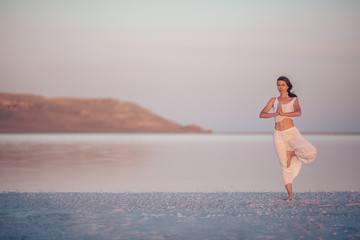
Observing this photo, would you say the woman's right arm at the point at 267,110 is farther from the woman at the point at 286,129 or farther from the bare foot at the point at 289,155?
the bare foot at the point at 289,155

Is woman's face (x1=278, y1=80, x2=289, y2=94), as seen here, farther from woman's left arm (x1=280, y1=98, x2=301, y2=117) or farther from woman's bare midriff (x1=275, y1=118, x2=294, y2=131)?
woman's bare midriff (x1=275, y1=118, x2=294, y2=131)

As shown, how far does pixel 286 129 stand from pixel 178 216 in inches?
131

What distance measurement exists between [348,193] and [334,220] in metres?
3.88

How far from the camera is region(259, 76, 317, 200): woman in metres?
9.55

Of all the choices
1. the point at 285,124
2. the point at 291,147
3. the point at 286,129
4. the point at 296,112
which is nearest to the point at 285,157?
the point at 291,147

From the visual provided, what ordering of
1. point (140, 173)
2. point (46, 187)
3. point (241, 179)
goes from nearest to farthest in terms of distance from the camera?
point (46, 187)
point (241, 179)
point (140, 173)

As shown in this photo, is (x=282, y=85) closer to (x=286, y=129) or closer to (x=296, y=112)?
(x=296, y=112)

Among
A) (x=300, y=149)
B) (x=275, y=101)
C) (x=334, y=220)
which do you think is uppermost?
(x=275, y=101)

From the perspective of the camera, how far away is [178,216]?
796cm

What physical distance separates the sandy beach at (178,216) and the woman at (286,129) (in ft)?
2.68

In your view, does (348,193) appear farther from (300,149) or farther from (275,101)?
(275,101)

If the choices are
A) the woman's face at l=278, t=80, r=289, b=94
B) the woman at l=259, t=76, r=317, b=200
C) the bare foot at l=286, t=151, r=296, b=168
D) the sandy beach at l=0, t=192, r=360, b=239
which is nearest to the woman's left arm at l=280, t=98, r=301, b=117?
the woman at l=259, t=76, r=317, b=200

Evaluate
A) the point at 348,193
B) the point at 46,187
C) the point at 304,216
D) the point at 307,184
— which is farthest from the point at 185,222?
the point at 307,184

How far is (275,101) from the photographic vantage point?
32.2ft
